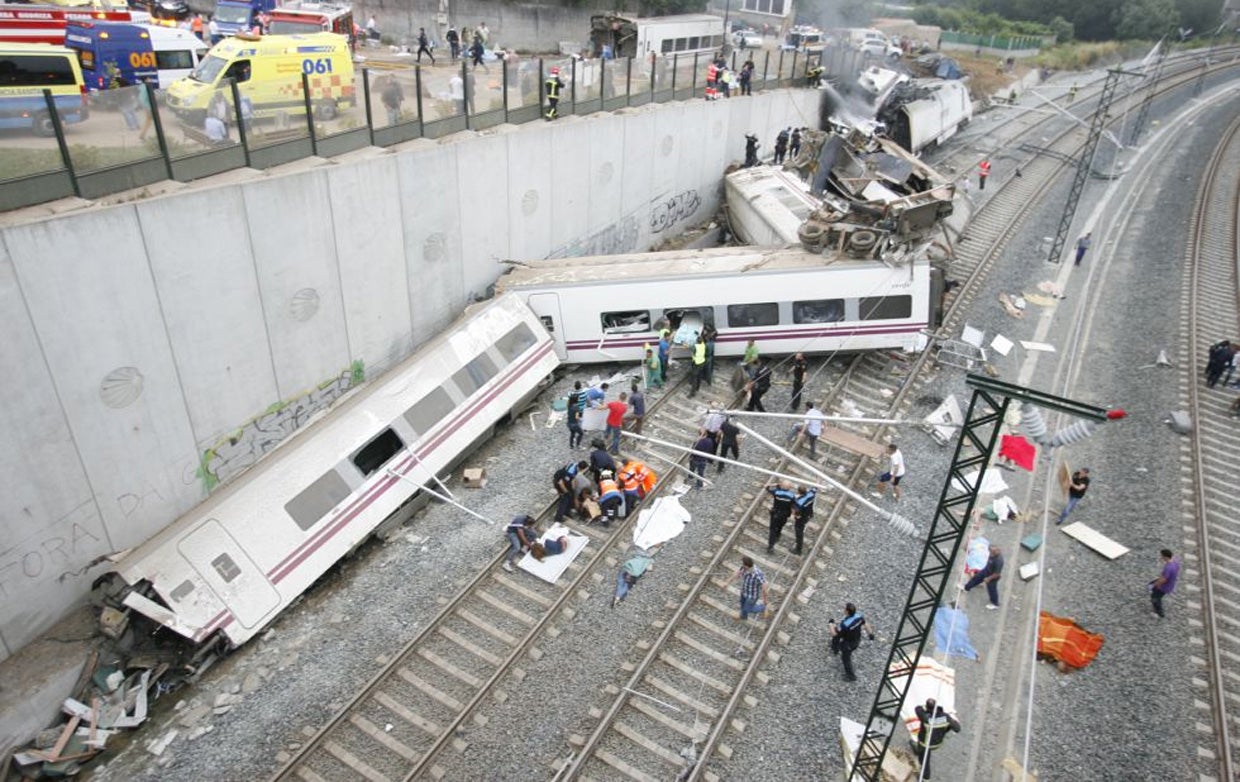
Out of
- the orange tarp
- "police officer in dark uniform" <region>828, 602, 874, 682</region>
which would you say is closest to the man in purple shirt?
the orange tarp

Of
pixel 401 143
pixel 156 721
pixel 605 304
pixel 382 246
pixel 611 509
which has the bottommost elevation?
pixel 156 721

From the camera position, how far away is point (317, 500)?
13094mm

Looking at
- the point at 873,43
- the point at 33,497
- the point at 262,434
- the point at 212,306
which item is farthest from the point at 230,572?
the point at 873,43

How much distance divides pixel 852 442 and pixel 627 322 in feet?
19.8

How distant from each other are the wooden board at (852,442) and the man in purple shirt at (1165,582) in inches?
210

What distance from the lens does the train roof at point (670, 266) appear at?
18.6 meters

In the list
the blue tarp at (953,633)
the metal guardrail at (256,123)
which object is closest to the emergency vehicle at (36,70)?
the metal guardrail at (256,123)

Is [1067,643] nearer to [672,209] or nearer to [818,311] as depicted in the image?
[818,311]

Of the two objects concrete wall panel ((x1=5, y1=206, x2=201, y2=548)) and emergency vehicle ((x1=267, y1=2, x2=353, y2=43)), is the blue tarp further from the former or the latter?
emergency vehicle ((x1=267, y1=2, x2=353, y2=43))

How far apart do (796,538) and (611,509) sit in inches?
135

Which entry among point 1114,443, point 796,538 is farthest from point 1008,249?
point 796,538

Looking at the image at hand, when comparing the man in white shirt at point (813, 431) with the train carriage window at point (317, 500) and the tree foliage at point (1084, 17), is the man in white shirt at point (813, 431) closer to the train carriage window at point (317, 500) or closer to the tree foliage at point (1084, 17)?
the train carriage window at point (317, 500)

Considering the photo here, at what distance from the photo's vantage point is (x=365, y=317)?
16.0 m

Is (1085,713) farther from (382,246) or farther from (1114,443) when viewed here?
(382,246)
